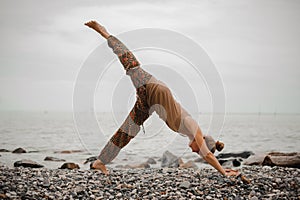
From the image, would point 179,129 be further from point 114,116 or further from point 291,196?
point 291,196

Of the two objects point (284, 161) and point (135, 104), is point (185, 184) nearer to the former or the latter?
point (135, 104)

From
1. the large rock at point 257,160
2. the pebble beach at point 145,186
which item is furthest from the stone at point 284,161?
the pebble beach at point 145,186

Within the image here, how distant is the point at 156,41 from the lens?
235 inches

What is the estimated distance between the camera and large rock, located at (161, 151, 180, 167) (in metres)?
9.69

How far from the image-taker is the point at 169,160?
9938mm

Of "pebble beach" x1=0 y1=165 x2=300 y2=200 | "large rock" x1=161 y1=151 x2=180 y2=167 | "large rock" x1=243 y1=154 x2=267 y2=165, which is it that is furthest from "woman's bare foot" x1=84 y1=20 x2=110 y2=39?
"large rock" x1=243 y1=154 x2=267 y2=165

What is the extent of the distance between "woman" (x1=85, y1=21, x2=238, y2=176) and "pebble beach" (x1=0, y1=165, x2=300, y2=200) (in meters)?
0.45

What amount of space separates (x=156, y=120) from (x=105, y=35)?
2.03 m

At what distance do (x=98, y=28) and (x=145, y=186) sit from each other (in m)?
3.19

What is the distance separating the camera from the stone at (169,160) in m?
9.69

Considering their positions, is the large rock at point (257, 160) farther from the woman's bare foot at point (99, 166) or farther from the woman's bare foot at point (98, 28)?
the woman's bare foot at point (98, 28)

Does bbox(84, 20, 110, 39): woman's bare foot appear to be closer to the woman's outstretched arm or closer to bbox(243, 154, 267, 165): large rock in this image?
the woman's outstretched arm

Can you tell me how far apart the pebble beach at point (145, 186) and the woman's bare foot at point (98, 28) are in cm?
288

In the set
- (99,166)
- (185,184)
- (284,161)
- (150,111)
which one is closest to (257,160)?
(284,161)
